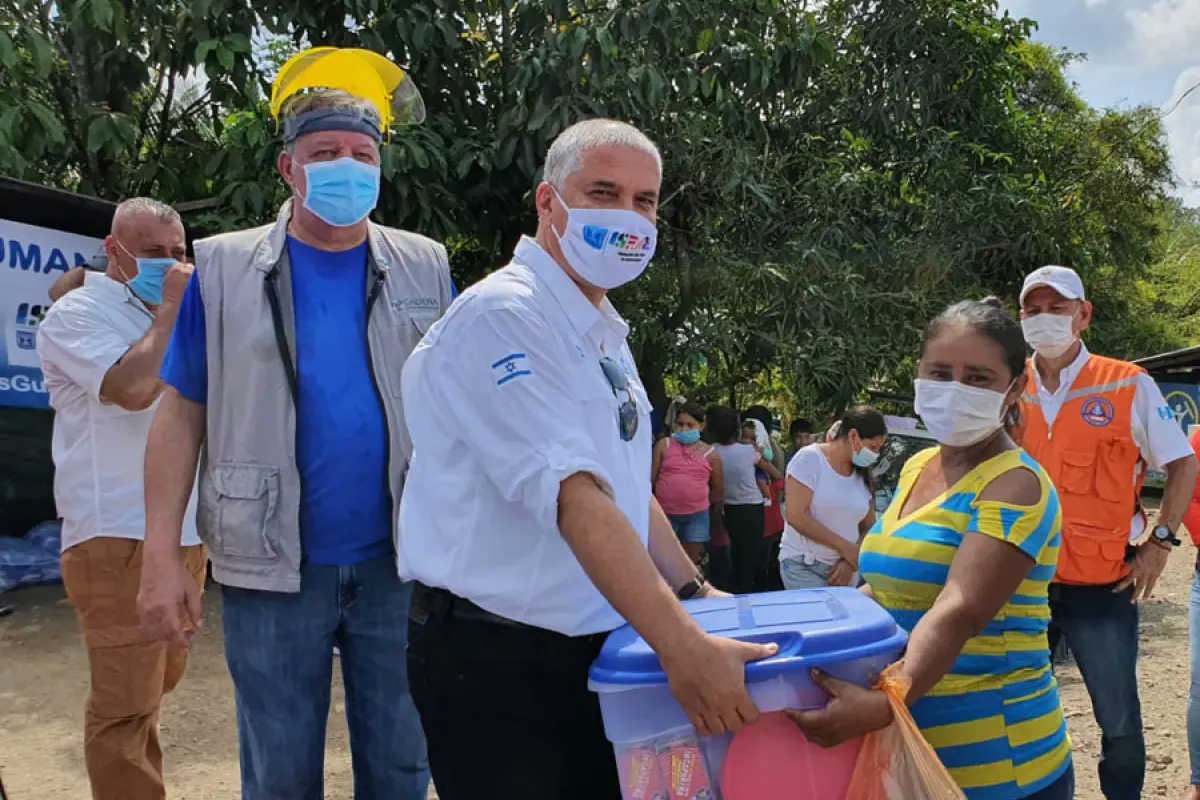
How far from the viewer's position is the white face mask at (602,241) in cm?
182

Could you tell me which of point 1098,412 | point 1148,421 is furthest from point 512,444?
point 1148,421

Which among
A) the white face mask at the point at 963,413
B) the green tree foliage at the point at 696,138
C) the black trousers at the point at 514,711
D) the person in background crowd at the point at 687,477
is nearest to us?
the black trousers at the point at 514,711

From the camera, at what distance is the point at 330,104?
242 centimetres

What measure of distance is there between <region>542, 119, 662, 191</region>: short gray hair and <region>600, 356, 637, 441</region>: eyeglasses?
349 millimetres

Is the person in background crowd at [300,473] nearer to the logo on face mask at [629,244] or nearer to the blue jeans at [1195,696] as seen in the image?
the logo on face mask at [629,244]

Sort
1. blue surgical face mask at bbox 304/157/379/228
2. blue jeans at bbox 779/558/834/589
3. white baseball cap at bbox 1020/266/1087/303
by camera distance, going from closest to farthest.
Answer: blue surgical face mask at bbox 304/157/379/228 → white baseball cap at bbox 1020/266/1087/303 → blue jeans at bbox 779/558/834/589

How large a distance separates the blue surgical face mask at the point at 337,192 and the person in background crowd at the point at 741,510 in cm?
574

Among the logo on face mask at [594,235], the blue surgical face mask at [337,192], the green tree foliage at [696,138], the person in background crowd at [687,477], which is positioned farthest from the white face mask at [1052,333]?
the person in background crowd at [687,477]

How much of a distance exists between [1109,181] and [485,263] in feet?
30.6

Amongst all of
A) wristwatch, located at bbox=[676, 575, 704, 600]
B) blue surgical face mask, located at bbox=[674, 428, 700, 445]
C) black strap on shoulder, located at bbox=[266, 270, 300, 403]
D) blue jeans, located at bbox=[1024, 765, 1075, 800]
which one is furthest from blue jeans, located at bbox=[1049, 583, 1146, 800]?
blue surgical face mask, located at bbox=[674, 428, 700, 445]

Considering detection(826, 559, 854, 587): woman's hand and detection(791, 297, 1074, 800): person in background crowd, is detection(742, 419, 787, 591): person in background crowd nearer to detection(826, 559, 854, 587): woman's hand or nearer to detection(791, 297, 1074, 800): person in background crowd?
detection(826, 559, 854, 587): woman's hand

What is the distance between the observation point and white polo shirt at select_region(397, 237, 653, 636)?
1.57 metres

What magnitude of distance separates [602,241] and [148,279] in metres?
2.00

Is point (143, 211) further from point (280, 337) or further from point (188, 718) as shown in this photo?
point (188, 718)
